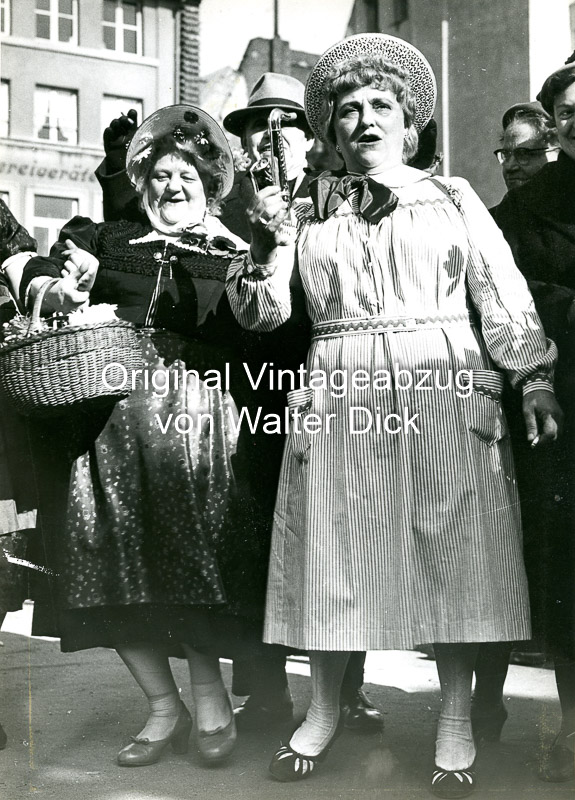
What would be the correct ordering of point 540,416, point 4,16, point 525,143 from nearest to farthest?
point 540,416 → point 4,16 → point 525,143

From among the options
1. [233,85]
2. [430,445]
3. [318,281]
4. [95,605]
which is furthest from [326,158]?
[95,605]

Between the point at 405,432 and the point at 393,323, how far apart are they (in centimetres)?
35

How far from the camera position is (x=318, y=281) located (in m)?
2.97

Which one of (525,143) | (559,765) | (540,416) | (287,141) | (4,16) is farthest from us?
(287,141)

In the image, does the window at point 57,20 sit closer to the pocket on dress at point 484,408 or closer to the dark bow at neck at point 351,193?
the dark bow at neck at point 351,193

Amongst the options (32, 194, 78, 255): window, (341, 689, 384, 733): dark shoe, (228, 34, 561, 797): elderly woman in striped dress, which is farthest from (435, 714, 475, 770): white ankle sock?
(32, 194, 78, 255): window

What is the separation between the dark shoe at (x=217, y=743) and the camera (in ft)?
9.92

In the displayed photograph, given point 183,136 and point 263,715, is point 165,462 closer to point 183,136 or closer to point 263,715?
point 263,715

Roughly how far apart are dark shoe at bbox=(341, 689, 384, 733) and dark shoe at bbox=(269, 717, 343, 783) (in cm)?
32

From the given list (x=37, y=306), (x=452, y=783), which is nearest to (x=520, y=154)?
(x=37, y=306)

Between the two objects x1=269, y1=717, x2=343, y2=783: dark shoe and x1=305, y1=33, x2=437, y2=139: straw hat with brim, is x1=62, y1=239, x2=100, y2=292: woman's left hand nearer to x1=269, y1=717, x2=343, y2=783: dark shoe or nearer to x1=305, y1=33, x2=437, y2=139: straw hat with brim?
x1=305, y1=33, x2=437, y2=139: straw hat with brim

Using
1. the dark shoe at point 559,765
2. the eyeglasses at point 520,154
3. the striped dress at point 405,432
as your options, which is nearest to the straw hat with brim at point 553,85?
the eyeglasses at point 520,154

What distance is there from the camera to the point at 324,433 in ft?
9.68

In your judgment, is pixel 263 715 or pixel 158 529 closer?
pixel 158 529
